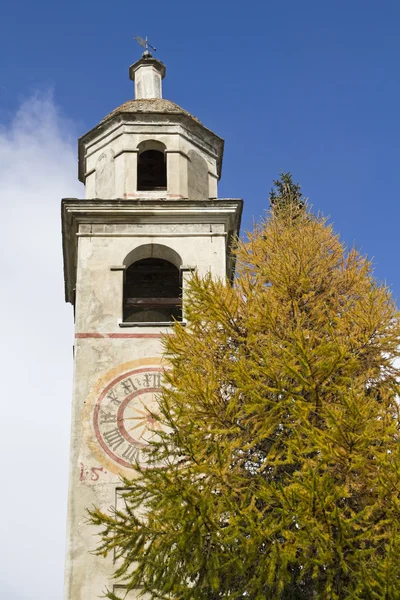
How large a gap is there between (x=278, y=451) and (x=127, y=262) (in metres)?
6.28

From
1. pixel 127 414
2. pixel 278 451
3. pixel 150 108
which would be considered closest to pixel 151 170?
pixel 150 108

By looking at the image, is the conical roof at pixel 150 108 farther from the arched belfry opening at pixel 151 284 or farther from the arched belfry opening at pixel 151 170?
the arched belfry opening at pixel 151 284

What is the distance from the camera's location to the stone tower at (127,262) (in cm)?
1252

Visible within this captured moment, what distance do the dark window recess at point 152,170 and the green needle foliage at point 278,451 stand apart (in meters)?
5.85

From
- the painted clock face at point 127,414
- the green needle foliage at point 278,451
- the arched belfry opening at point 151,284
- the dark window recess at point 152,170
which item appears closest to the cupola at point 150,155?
the dark window recess at point 152,170

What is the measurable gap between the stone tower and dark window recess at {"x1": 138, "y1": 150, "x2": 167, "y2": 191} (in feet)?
0.07

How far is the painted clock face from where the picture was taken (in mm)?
12695

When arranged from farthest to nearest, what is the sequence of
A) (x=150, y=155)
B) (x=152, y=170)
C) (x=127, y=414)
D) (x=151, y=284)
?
1. (x=152, y=170)
2. (x=150, y=155)
3. (x=151, y=284)
4. (x=127, y=414)

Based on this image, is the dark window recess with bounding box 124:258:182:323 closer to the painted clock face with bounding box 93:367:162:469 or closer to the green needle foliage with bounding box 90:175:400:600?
the painted clock face with bounding box 93:367:162:469

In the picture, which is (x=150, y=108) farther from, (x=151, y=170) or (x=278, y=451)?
(x=278, y=451)

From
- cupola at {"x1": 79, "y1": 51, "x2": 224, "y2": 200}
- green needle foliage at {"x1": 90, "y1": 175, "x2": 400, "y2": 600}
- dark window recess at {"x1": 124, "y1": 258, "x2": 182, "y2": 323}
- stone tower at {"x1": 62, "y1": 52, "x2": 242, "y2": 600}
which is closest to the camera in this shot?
green needle foliage at {"x1": 90, "y1": 175, "x2": 400, "y2": 600}

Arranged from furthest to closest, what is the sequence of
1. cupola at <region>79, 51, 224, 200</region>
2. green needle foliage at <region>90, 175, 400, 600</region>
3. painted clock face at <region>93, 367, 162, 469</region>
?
cupola at <region>79, 51, 224, 200</region> < painted clock face at <region>93, 367, 162, 469</region> < green needle foliage at <region>90, 175, 400, 600</region>

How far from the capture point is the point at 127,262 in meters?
15.1

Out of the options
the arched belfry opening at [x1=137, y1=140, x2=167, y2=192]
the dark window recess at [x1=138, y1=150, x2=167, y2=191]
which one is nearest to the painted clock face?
the arched belfry opening at [x1=137, y1=140, x2=167, y2=192]
